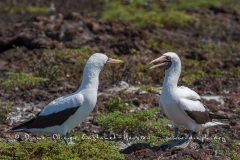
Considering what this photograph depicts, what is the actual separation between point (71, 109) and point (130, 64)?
18.3 ft

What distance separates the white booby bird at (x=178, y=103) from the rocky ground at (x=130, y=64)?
393 millimetres

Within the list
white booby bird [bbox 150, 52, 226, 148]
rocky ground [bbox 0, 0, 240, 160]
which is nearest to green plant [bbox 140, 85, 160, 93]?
rocky ground [bbox 0, 0, 240, 160]

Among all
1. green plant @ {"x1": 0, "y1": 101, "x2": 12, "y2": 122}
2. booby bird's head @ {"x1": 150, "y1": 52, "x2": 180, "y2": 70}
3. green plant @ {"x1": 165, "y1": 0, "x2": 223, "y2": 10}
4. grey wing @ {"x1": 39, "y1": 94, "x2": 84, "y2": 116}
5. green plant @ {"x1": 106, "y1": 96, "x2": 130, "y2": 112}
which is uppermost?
booby bird's head @ {"x1": 150, "y1": 52, "x2": 180, "y2": 70}

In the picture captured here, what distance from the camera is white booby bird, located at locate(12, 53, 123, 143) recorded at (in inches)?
378

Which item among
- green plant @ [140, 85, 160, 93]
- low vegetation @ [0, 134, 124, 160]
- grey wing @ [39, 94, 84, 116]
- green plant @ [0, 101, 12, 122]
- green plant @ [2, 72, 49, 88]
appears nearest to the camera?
low vegetation @ [0, 134, 124, 160]

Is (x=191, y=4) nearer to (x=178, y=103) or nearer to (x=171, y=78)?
(x=171, y=78)

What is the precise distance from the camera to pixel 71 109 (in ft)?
31.6

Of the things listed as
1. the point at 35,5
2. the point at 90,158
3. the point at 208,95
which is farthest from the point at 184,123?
the point at 35,5

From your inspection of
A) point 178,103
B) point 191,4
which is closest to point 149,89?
point 178,103

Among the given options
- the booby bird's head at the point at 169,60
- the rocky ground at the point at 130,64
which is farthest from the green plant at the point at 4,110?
the booby bird's head at the point at 169,60

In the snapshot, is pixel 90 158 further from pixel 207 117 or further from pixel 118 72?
pixel 118 72

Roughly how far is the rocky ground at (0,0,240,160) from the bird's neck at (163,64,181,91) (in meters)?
0.89

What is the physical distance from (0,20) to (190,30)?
5838 mm

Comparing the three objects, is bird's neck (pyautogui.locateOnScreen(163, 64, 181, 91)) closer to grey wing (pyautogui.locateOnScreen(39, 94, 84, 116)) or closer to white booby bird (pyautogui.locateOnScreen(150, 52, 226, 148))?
white booby bird (pyautogui.locateOnScreen(150, 52, 226, 148))
